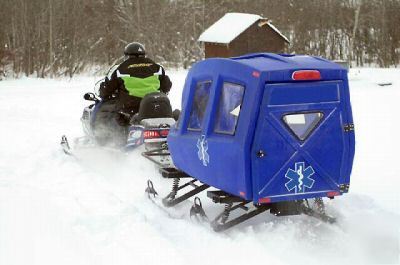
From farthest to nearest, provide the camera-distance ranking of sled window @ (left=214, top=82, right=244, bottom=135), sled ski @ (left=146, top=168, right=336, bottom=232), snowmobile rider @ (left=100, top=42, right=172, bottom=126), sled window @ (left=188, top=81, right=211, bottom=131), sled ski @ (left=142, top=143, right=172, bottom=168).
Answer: snowmobile rider @ (left=100, top=42, right=172, bottom=126) < sled ski @ (left=142, top=143, right=172, bottom=168) < sled window @ (left=188, top=81, right=211, bottom=131) < sled ski @ (left=146, top=168, right=336, bottom=232) < sled window @ (left=214, top=82, right=244, bottom=135)

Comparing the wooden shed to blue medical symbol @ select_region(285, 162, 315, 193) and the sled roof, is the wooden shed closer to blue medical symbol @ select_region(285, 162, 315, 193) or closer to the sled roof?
the sled roof

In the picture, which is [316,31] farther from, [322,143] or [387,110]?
[322,143]

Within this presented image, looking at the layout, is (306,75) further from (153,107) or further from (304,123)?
(153,107)

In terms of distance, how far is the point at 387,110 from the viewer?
48.9 feet

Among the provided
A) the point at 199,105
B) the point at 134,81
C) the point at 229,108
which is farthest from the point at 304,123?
the point at 134,81

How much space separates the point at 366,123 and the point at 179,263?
28.8ft

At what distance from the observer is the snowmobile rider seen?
8.99 meters

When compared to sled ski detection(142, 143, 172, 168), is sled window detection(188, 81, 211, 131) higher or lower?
higher

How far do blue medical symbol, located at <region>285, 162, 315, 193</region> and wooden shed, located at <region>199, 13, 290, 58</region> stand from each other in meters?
30.7

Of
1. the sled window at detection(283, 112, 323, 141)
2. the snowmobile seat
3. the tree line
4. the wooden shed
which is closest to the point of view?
the sled window at detection(283, 112, 323, 141)

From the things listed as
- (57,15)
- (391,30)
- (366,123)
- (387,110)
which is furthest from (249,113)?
(391,30)

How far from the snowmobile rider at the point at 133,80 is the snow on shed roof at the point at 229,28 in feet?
87.6

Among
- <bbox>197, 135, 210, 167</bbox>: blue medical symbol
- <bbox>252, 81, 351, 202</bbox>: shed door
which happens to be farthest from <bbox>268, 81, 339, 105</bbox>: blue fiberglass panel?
<bbox>197, 135, 210, 167</bbox>: blue medical symbol

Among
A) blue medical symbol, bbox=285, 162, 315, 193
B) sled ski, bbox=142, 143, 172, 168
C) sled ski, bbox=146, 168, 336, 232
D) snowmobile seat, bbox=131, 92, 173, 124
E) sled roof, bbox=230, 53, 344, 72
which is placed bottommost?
sled ski, bbox=142, 143, 172, 168
